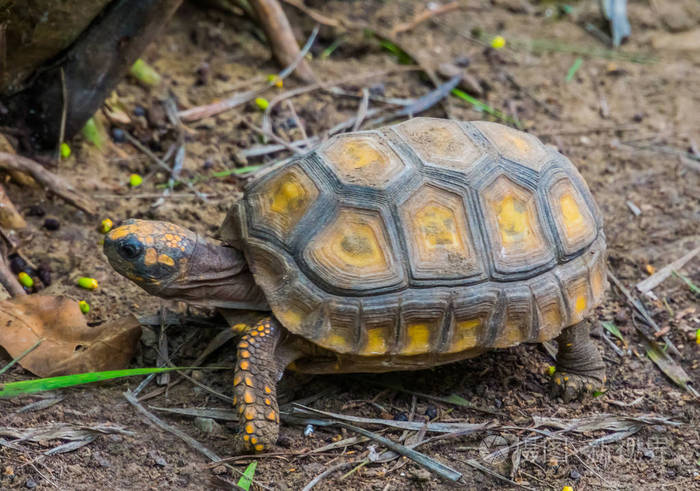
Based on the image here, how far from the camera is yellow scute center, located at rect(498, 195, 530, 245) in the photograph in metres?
3.58

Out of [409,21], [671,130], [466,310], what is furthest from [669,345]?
[409,21]

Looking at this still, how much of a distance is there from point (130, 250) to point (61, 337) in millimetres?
674

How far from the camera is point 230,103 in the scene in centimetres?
587

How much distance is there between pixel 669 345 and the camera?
14.0 feet

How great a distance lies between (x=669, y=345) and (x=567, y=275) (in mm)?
1066

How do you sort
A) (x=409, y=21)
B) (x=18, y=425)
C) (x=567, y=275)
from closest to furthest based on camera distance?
(x=18, y=425) < (x=567, y=275) < (x=409, y=21)

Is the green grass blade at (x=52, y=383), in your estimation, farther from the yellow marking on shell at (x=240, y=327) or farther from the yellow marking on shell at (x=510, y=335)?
the yellow marking on shell at (x=510, y=335)

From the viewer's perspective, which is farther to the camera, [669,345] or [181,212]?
[181,212]

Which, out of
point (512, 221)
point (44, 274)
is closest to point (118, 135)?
point (44, 274)

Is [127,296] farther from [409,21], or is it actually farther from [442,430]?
[409,21]

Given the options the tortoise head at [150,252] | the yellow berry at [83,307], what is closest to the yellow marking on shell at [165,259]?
the tortoise head at [150,252]

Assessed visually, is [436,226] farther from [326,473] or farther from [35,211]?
[35,211]

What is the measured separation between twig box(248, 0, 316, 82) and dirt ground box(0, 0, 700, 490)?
7.9 inches

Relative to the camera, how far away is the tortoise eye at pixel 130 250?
134 inches
